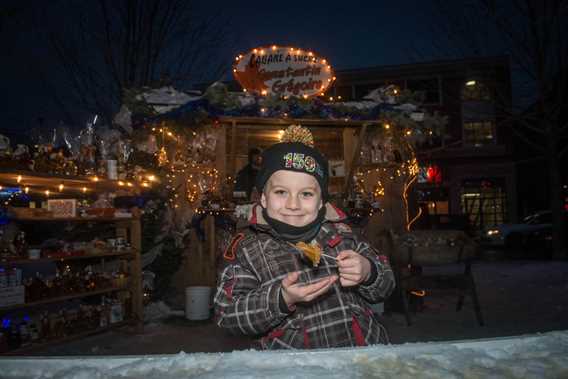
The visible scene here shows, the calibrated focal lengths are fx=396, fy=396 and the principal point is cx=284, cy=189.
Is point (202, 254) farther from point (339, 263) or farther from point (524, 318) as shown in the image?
point (339, 263)

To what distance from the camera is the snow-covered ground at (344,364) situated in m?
0.86

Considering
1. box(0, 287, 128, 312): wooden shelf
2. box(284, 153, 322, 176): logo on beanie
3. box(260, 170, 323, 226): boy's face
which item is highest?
box(284, 153, 322, 176): logo on beanie

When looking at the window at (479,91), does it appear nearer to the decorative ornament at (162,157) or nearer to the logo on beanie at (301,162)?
the decorative ornament at (162,157)

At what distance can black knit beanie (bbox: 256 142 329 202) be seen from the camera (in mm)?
1946

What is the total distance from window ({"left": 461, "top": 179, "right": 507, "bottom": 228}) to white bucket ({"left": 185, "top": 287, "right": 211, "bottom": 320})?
59.2 feet

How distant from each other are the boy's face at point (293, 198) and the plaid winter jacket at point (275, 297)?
106 mm

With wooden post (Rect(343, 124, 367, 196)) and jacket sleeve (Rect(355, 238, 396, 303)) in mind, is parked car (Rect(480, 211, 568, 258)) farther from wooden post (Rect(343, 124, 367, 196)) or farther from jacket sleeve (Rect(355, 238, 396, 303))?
jacket sleeve (Rect(355, 238, 396, 303))

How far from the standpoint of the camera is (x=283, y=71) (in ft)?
22.8

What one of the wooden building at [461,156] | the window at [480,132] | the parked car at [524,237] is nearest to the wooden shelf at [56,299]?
the parked car at [524,237]

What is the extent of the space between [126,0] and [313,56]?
→ 589 centimetres

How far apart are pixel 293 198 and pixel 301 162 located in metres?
0.19

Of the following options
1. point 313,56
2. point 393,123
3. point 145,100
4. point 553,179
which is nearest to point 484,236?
point 553,179

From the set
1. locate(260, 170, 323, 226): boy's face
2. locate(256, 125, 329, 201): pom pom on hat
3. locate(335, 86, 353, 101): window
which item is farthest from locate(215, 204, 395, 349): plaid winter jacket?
locate(335, 86, 353, 101): window

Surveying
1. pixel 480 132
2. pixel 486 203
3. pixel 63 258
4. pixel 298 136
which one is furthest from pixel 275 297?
pixel 480 132
